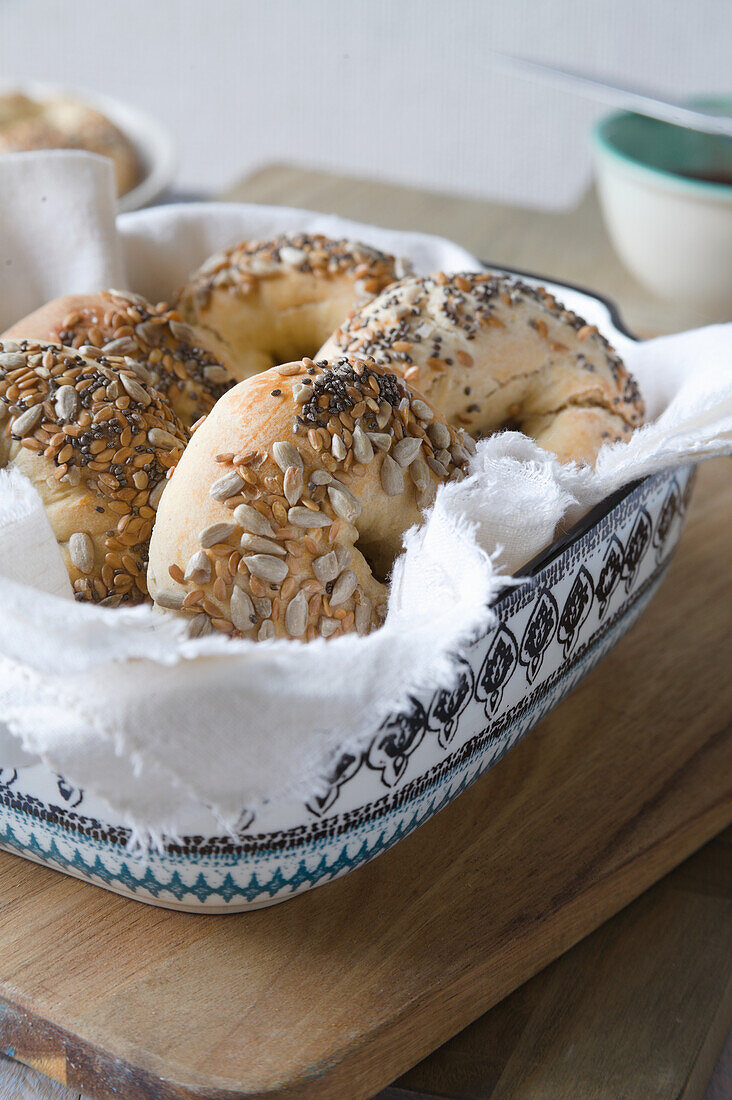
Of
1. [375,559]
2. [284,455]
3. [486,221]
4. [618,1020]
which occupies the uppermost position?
[284,455]

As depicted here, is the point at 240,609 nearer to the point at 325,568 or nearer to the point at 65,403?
the point at 325,568

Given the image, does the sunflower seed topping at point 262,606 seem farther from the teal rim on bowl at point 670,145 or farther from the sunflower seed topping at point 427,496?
the teal rim on bowl at point 670,145

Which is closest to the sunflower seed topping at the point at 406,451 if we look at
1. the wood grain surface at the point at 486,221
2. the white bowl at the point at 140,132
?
the wood grain surface at the point at 486,221

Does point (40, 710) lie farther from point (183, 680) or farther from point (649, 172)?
point (649, 172)

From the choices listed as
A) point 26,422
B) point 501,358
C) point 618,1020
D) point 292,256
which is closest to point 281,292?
point 292,256

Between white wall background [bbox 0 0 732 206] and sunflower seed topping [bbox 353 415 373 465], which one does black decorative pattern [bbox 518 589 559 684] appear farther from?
white wall background [bbox 0 0 732 206]
